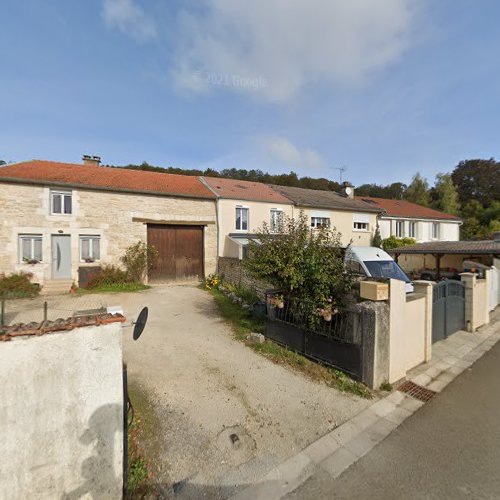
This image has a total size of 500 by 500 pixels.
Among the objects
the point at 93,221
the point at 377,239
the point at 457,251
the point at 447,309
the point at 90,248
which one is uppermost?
the point at 93,221

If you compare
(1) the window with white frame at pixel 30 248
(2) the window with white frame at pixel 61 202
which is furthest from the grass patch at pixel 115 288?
(2) the window with white frame at pixel 61 202

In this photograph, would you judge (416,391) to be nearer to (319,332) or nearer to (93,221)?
(319,332)

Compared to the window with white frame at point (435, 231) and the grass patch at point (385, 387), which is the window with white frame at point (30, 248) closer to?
the grass patch at point (385, 387)

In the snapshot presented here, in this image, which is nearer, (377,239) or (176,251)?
(176,251)

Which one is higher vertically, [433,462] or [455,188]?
[455,188]

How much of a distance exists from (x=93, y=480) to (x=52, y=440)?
52 cm

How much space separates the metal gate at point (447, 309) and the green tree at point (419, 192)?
37.1 meters

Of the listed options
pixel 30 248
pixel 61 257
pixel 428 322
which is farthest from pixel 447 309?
pixel 30 248

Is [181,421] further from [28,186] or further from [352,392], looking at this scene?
[28,186]

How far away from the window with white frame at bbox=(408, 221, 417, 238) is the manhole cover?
2547cm

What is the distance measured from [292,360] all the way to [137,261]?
10.5m

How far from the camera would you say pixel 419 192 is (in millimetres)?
39688

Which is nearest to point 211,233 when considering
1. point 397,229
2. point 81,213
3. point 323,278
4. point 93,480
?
point 81,213

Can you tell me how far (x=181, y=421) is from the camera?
3504mm
